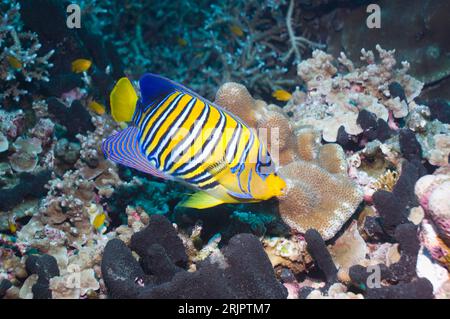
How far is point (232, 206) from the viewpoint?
3.04 m

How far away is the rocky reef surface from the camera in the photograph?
235 centimetres

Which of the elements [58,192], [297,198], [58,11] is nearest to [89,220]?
[58,192]

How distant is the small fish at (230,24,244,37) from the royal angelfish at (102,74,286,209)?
460 cm

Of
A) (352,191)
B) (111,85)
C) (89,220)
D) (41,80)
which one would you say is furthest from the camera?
(111,85)

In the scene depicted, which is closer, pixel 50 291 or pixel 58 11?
pixel 50 291

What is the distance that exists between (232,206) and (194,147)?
90 centimetres

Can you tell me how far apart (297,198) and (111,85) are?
379cm

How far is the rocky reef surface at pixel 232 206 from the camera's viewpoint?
2.35 metres

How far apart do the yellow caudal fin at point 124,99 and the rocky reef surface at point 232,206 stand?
0.75 meters

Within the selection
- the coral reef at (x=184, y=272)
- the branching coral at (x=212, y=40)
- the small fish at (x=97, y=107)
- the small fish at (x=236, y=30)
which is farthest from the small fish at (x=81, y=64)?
the coral reef at (x=184, y=272)

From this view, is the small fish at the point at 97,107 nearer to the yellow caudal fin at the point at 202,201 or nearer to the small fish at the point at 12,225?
the small fish at the point at 12,225

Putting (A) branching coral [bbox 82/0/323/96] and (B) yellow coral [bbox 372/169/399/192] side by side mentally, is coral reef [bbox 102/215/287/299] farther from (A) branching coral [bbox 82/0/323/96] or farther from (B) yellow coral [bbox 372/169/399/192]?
(A) branching coral [bbox 82/0/323/96]
